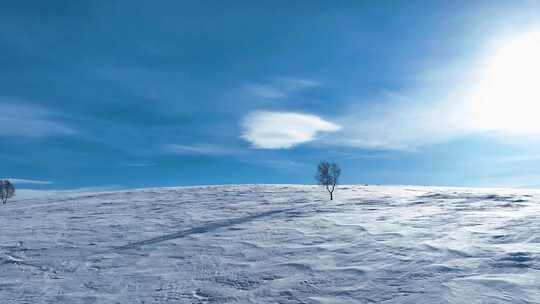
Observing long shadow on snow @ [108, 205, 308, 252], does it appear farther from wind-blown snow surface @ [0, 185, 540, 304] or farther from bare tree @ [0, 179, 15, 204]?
bare tree @ [0, 179, 15, 204]

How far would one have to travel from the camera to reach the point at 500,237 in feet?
45.2

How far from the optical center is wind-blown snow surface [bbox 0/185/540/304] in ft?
30.7

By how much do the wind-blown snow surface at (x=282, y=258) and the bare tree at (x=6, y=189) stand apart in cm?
4243

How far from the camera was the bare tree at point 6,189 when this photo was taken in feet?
181

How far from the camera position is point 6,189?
55.1 metres

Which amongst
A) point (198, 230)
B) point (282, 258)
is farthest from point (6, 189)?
point (282, 258)

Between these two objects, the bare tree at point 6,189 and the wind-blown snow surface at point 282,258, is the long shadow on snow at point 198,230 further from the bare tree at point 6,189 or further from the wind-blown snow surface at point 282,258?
the bare tree at point 6,189

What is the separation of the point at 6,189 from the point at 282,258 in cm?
6075

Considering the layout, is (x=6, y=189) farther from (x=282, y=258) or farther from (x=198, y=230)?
(x=282, y=258)

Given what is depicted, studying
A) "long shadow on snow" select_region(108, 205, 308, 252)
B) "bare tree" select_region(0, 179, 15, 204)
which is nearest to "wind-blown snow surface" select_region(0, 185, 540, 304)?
"long shadow on snow" select_region(108, 205, 308, 252)

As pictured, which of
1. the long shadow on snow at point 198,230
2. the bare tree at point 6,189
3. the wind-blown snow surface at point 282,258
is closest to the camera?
the wind-blown snow surface at point 282,258

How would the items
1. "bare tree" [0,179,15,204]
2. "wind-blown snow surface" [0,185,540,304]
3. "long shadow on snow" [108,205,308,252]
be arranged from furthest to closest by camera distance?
1. "bare tree" [0,179,15,204]
2. "long shadow on snow" [108,205,308,252]
3. "wind-blown snow surface" [0,185,540,304]

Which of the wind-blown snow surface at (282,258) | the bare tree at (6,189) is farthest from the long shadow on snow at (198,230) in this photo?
the bare tree at (6,189)

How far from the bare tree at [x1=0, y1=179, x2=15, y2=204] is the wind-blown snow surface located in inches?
1670
